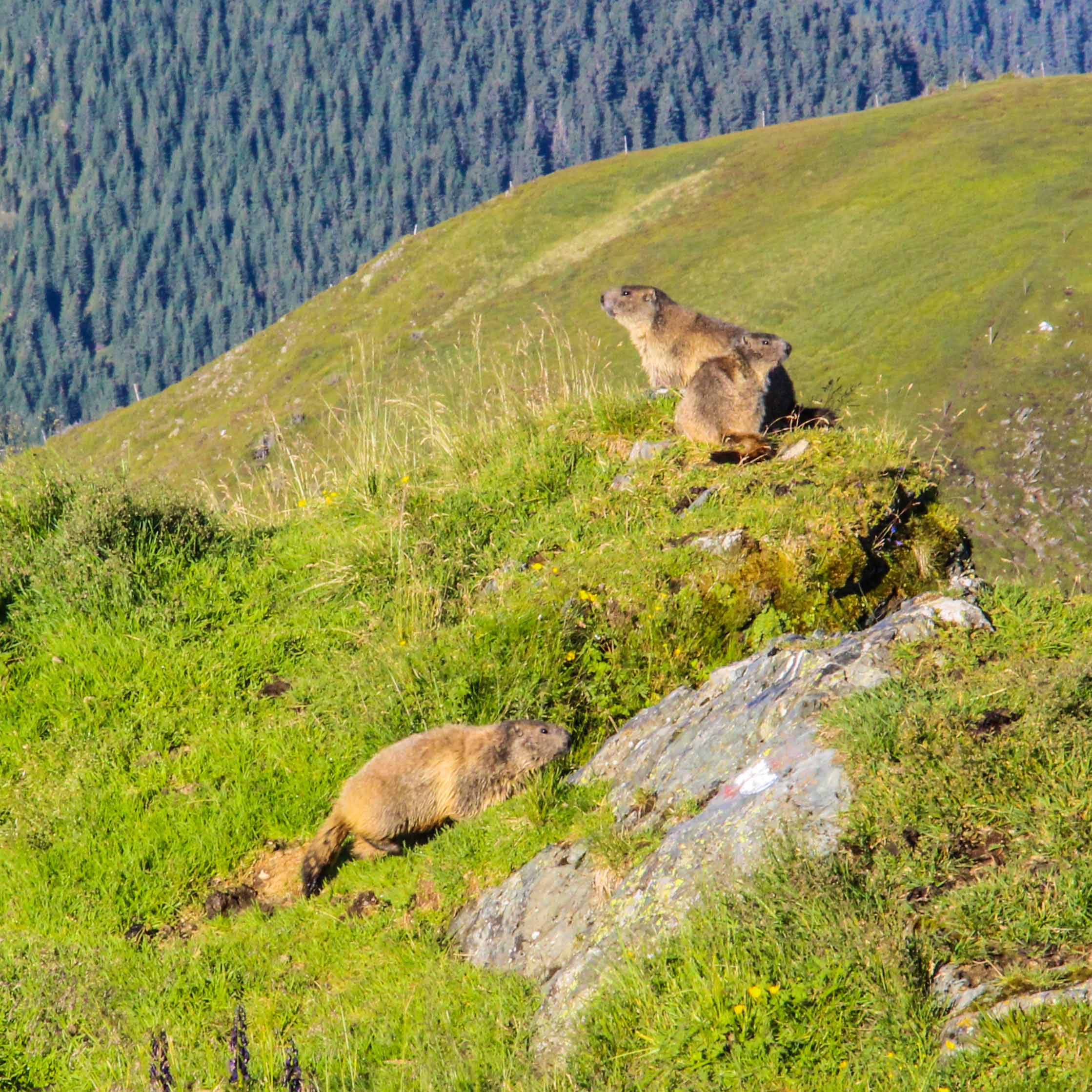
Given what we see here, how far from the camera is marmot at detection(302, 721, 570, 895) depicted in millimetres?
5961

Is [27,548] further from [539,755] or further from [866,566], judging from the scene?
[866,566]

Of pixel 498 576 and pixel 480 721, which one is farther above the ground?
pixel 498 576

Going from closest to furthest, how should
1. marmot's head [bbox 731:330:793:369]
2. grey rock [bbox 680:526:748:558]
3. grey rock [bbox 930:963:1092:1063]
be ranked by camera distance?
1. grey rock [bbox 930:963:1092:1063]
2. grey rock [bbox 680:526:748:558]
3. marmot's head [bbox 731:330:793:369]

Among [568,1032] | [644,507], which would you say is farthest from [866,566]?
[568,1032]

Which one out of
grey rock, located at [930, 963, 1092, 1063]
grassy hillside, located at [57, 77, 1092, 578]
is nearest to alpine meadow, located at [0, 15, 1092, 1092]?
grey rock, located at [930, 963, 1092, 1063]

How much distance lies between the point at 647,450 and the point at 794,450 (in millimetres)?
1372

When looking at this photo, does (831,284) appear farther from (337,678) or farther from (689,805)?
(689,805)

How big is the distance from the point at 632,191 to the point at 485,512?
148470 millimetres

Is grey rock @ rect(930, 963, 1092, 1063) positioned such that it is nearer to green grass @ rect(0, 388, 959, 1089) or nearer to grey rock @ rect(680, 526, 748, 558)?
green grass @ rect(0, 388, 959, 1089)

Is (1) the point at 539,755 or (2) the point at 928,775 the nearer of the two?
(2) the point at 928,775

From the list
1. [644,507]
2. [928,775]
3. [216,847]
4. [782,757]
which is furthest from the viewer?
[644,507]

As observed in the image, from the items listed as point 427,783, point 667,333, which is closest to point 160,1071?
point 427,783

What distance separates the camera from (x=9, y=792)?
6.46m

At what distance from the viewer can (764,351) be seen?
34.0 feet
